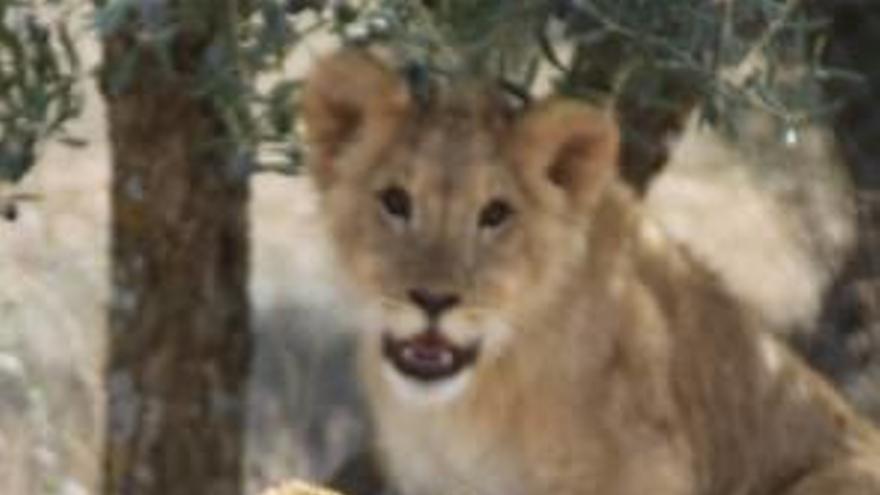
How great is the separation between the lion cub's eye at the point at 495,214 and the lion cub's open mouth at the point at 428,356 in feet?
0.68

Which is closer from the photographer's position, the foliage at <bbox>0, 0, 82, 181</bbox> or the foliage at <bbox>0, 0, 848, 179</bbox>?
the foliage at <bbox>0, 0, 848, 179</bbox>

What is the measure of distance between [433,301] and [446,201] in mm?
197

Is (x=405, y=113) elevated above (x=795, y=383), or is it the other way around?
(x=405, y=113)

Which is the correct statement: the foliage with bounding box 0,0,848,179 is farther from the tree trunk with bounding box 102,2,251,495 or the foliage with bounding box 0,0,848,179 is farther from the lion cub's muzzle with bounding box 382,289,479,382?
the tree trunk with bounding box 102,2,251,495

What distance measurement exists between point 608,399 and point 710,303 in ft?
1.35

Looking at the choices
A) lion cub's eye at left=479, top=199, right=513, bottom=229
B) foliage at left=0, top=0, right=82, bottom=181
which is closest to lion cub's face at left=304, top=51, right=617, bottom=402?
lion cub's eye at left=479, top=199, right=513, bottom=229

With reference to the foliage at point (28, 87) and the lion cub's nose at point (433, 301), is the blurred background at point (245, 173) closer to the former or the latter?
the foliage at point (28, 87)

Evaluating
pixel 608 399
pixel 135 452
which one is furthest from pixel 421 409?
pixel 135 452

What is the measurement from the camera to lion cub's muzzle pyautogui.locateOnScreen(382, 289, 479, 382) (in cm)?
534

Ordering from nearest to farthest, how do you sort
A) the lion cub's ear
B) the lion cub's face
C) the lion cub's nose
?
the lion cub's nose < the lion cub's face < the lion cub's ear

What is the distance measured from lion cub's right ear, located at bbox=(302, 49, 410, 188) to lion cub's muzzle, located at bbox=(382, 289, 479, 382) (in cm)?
34

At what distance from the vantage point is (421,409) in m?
5.80

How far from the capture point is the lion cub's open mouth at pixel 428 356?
17.7 feet

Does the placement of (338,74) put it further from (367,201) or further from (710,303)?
(710,303)
